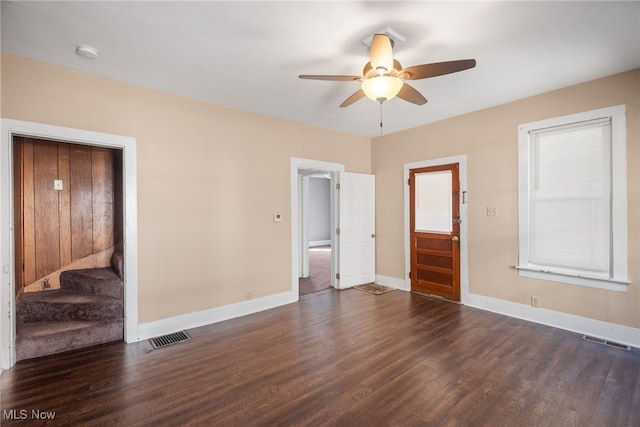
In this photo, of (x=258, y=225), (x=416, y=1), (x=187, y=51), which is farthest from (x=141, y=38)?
(x=258, y=225)

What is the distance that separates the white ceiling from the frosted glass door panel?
148 centimetres

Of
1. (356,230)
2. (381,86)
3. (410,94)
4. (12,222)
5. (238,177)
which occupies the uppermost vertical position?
(410,94)

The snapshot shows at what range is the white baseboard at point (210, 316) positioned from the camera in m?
3.21

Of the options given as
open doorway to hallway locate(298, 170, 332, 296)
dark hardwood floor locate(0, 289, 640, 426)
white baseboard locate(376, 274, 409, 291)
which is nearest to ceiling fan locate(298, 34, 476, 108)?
dark hardwood floor locate(0, 289, 640, 426)

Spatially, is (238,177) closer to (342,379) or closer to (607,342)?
(342,379)

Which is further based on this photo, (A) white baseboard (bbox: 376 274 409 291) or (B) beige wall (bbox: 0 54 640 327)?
(A) white baseboard (bbox: 376 274 409 291)

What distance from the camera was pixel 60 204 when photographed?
3.92m

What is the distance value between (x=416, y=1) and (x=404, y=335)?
3049 millimetres

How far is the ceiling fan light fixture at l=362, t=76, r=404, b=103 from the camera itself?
2.12 metres

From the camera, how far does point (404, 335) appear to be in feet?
10.5

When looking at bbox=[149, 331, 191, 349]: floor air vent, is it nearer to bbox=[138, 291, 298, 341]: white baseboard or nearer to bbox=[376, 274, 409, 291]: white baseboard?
bbox=[138, 291, 298, 341]: white baseboard

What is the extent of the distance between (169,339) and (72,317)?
1098 millimetres

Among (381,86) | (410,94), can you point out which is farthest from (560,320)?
(381,86)

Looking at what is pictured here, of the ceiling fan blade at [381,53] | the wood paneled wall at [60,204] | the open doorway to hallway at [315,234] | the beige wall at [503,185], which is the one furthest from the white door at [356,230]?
the wood paneled wall at [60,204]
